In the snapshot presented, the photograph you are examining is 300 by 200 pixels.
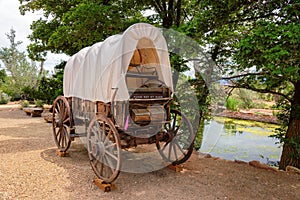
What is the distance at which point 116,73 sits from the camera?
3.15m

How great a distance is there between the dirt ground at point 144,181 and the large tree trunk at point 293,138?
505 millimetres

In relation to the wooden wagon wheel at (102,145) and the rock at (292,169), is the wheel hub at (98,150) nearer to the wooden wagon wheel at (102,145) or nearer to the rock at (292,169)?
the wooden wagon wheel at (102,145)

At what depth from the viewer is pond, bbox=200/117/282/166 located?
6367 millimetres

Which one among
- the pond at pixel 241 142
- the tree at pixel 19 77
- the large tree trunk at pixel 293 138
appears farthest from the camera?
the tree at pixel 19 77

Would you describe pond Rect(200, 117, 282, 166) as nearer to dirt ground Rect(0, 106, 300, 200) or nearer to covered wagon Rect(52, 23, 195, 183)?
dirt ground Rect(0, 106, 300, 200)

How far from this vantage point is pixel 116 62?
315cm

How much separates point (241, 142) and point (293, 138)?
17.1 feet

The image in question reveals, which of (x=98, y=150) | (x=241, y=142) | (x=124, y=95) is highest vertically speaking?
(x=124, y=95)

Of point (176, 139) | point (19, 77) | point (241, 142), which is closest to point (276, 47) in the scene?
point (176, 139)

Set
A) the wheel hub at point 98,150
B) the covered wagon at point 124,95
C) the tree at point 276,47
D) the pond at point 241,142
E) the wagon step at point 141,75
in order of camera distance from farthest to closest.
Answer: the pond at point 241,142
the wagon step at point 141,75
the wheel hub at point 98,150
the covered wagon at point 124,95
the tree at point 276,47

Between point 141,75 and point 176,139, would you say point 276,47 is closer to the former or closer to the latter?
point 141,75

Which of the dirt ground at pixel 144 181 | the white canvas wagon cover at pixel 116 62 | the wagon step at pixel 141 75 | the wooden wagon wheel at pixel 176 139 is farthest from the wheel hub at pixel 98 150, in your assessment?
the wagon step at pixel 141 75

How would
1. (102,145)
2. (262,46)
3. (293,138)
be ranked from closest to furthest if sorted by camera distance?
1. (262,46)
2. (102,145)
3. (293,138)

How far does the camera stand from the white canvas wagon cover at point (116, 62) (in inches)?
124
